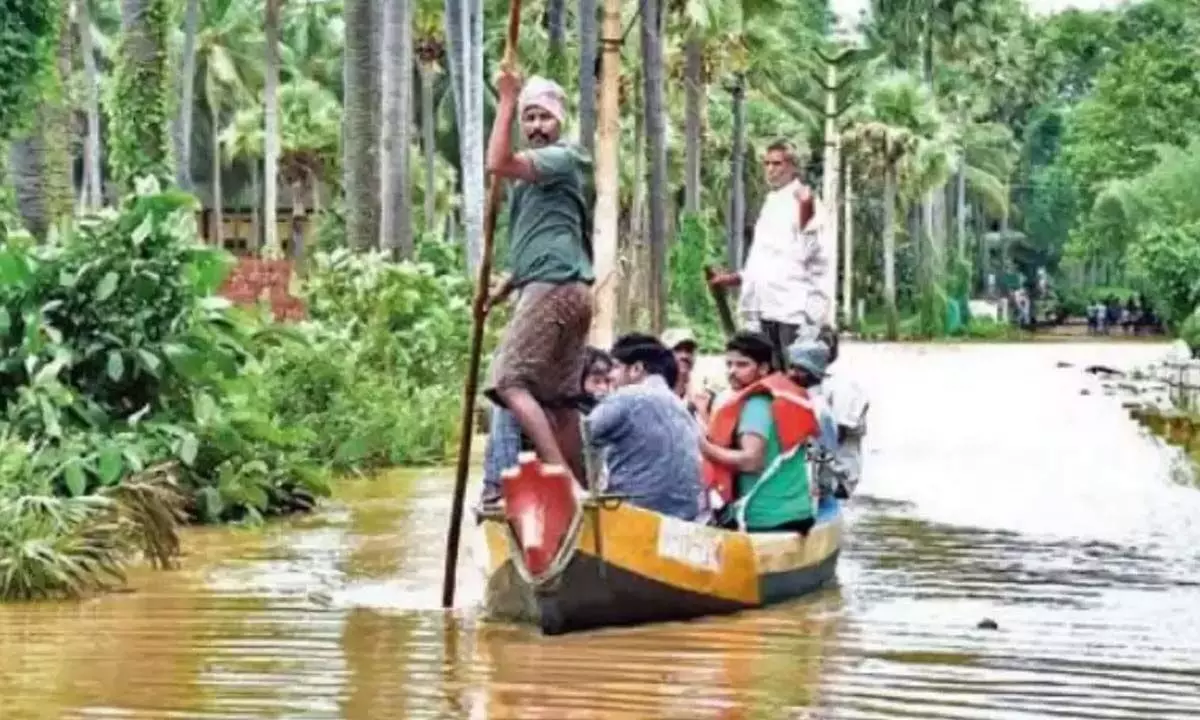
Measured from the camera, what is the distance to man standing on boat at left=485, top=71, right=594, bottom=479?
1084cm

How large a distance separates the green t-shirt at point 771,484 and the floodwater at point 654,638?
46 cm

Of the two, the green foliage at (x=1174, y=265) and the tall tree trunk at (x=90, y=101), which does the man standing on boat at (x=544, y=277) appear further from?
the tall tree trunk at (x=90, y=101)

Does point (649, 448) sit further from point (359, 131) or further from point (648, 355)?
point (359, 131)

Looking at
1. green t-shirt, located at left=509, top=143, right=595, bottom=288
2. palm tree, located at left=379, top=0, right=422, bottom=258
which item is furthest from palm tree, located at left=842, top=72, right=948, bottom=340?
green t-shirt, located at left=509, top=143, right=595, bottom=288

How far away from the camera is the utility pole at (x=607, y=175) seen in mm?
22141

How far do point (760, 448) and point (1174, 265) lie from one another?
34.2 meters

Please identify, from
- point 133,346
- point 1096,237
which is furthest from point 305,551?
point 1096,237

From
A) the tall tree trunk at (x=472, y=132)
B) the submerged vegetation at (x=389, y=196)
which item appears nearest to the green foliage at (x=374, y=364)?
the submerged vegetation at (x=389, y=196)

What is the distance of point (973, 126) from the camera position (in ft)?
302

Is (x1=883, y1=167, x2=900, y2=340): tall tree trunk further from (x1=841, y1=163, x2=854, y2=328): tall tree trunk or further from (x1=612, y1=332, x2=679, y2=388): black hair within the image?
(x1=612, y1=332, x2=679, y2=388): black hair

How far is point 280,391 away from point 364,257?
5033 millimetres

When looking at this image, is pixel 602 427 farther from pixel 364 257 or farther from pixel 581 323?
pixel 364 257

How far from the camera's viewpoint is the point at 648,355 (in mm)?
11461

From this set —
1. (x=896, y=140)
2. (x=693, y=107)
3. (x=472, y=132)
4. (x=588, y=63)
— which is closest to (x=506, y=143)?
(x=588, y=63)
